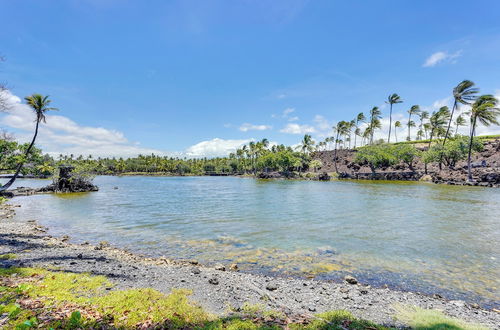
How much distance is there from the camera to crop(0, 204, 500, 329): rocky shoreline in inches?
286

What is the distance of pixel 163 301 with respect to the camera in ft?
22.0

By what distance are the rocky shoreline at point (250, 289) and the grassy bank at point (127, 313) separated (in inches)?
24.7

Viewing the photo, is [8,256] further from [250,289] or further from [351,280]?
[351,280]

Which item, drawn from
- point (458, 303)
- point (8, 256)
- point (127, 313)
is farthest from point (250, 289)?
point (8, 256)

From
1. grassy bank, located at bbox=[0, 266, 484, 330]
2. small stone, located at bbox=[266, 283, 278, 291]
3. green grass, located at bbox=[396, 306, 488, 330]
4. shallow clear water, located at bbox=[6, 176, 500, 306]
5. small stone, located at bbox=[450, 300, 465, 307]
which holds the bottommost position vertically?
shallow clear water, located at bbox=[6, 176, 500, 306]

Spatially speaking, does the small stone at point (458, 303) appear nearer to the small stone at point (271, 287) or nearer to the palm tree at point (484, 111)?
the small stone at point (271, 287)

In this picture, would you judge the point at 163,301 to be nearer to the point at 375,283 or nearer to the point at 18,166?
the point at 375,283

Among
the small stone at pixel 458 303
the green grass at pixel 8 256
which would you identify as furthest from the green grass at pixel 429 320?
the green grass at pixel 8 256

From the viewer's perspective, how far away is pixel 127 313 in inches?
231

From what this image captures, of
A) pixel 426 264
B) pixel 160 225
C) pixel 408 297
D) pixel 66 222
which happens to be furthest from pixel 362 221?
pixel 66 222

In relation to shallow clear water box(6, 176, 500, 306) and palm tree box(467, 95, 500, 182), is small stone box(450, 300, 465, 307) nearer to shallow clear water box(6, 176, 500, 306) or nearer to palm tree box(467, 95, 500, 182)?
shallow clear water box(6, 176, 500, 306)

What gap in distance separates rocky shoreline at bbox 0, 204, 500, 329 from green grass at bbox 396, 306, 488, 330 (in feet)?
1.21

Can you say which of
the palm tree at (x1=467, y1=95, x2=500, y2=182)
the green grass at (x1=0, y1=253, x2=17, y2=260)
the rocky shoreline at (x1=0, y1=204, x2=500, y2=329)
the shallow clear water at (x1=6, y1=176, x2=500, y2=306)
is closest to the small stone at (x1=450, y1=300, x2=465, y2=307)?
the rocky shoreline at (x1=0, y1=204, x2=500, y2=329)

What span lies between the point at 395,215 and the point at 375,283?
59.4ft
